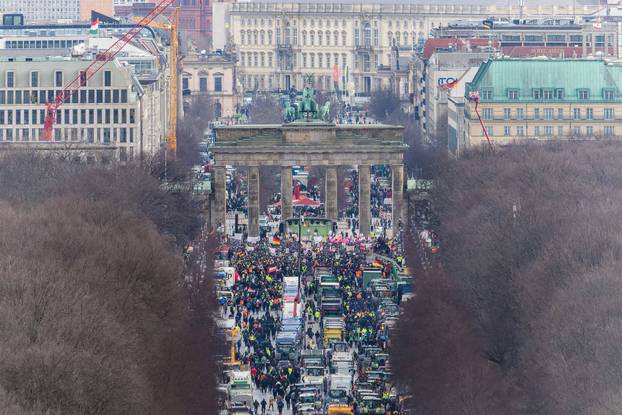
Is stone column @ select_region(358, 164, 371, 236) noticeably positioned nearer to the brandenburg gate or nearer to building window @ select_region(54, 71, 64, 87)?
the brandenburg gate

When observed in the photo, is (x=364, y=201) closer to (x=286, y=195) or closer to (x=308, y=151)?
(x=308, y=151)

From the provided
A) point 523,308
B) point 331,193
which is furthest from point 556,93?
point 523,308

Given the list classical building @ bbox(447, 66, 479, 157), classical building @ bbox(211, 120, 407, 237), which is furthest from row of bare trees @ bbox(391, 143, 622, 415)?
classical building @ bbox(447, 66, 479, 157)

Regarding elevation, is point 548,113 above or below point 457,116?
above

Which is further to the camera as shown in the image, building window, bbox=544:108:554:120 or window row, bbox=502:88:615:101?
building window, bbox=544:108:554:120

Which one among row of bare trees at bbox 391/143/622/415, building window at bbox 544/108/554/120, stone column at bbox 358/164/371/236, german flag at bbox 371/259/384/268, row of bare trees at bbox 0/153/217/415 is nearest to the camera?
row of bare trees at bbox 0/153/217/415

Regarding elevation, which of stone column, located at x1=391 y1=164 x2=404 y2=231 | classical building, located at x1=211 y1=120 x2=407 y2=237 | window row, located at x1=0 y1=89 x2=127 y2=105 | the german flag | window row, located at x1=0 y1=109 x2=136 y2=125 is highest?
window row, located at x1=0 y1=89 x2=127 y2=105
